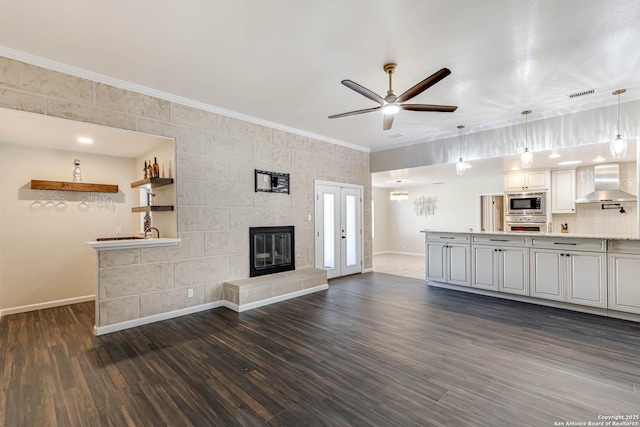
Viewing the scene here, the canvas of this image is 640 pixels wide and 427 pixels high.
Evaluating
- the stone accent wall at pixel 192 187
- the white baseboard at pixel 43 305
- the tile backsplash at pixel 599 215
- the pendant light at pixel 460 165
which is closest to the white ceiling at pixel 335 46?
the stone accent wall at pixel 192 187

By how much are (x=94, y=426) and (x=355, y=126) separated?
5.11m

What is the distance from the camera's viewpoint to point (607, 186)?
5820 millimetres

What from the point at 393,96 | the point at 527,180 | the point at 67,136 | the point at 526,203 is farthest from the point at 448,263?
the point at 67,136

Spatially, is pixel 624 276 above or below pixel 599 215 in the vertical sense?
below

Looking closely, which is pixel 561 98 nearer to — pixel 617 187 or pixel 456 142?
pixel 456 142

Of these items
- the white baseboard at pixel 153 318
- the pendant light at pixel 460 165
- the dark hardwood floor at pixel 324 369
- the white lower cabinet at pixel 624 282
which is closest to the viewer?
the dark hardwood floor at pixel 324 369

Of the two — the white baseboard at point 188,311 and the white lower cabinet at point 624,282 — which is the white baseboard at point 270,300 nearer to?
the white baseboard at point 188,311

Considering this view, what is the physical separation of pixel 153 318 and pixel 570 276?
5.89m

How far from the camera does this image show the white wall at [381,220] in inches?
411

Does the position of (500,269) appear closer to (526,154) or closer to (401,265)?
(526,154)

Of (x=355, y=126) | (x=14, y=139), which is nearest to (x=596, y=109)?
(x=355, y=126)

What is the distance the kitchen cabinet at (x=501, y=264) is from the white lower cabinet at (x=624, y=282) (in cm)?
95

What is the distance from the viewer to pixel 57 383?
2434 mm

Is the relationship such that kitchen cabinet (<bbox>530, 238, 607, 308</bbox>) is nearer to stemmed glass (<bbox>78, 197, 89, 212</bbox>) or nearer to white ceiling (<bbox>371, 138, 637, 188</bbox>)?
white ceiling (<bbox>371, 138, 637, 188</bbox>)
